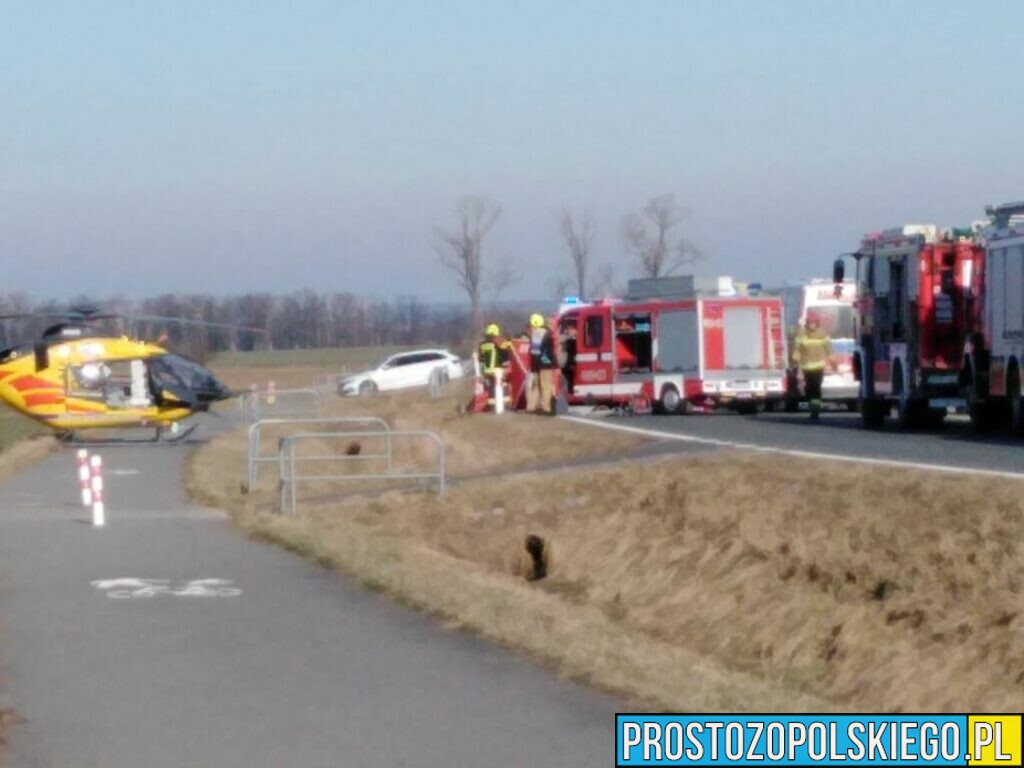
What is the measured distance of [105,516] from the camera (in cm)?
2377

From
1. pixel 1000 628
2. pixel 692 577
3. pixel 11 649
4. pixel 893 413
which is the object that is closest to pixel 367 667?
pixel 11 649

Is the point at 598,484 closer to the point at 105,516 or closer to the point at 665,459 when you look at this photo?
the point at 665,459

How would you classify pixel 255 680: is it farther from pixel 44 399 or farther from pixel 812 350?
pixel 44 399

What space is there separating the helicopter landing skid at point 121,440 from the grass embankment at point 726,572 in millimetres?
15688

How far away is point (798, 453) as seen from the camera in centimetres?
2498

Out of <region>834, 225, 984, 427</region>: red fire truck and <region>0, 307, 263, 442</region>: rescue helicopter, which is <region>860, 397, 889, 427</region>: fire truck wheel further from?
<region>0, 307, 263, 442</region>: rescue helicopter

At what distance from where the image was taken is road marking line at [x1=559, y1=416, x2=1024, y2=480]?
20781 millimetres

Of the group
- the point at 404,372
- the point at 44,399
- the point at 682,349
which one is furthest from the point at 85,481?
the point at 404,372

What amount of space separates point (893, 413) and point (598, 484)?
1216 cm

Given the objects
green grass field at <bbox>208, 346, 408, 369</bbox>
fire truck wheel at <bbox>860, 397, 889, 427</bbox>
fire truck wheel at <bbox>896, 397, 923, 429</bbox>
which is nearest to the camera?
fire truck wheel at <bbox>896, 397, 923, 429</bbox>

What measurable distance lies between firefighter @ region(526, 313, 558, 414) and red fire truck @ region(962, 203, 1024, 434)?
8784mm
